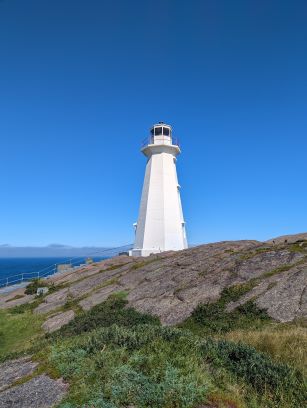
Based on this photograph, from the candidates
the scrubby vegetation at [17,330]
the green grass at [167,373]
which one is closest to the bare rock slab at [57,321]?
the scrubby vegetation at [17,330]

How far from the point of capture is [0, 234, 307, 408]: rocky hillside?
571 centimetres

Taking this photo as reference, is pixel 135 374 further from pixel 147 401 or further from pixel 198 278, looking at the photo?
pixel 198 278

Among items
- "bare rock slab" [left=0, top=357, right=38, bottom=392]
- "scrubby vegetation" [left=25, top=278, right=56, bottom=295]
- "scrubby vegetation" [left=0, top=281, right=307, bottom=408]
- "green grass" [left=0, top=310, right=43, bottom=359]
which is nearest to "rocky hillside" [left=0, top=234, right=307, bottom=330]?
"green grass" [left=0, top=310, right=43, bottom=359]

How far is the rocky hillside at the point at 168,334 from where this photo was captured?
18.7ft

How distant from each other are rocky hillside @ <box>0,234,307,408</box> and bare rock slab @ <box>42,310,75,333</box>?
94 mm

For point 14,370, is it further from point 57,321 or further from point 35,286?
point 35,286

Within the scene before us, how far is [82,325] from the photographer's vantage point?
14.4 meters

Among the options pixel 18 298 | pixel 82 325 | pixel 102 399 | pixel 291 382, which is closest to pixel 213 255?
pixel 82 325

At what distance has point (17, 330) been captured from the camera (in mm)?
18156

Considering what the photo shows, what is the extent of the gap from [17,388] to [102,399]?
213 cm

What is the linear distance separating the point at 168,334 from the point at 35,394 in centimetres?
309

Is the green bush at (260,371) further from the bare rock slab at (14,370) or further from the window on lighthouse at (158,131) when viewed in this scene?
the window on lighthouse at (158,131)

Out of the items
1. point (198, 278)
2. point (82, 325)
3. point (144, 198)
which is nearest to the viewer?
point (82, 325)

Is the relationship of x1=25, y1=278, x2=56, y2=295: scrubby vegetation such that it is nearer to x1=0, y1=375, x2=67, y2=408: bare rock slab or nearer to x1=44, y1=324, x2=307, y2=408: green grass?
x1=44, y1=324, x2=307, y2=408: green grass
